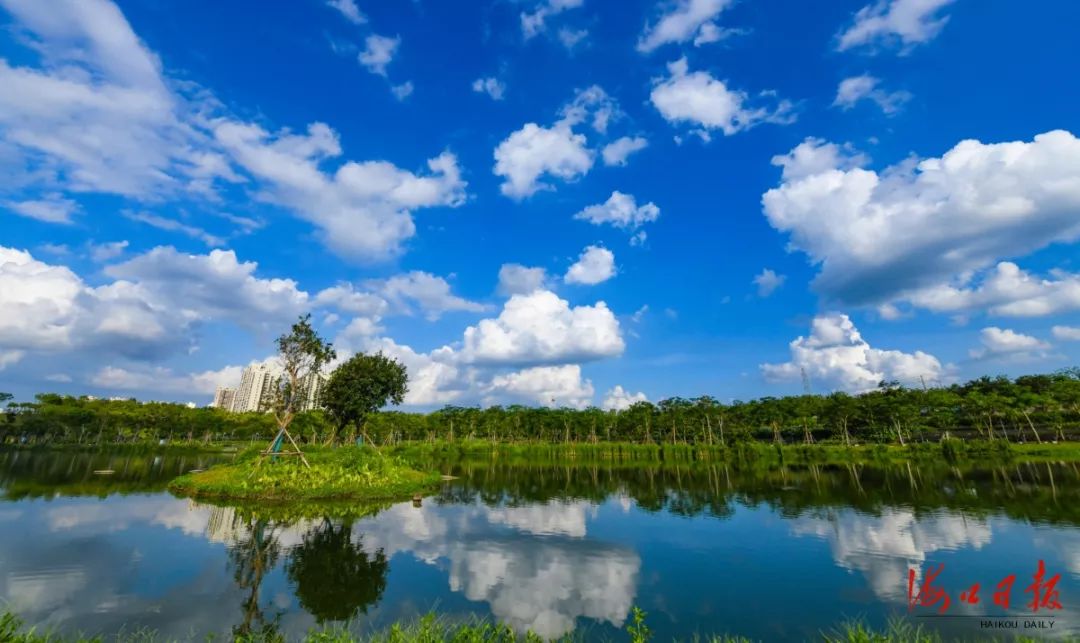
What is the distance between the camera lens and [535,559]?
64.2 feet

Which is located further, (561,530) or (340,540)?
(561,530)

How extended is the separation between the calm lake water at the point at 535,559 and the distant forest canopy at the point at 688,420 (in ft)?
187

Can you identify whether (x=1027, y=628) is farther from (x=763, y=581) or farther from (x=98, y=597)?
(x=98, y=597)

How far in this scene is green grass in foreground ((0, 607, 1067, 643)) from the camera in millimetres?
8086

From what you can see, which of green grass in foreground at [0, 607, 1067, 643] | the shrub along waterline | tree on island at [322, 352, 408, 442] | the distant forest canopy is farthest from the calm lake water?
the distant forest canopy

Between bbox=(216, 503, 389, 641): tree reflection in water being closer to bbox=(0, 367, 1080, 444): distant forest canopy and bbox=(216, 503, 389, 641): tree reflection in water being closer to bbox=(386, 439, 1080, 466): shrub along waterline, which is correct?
bbox=(386, 439, 1080, 466): shrub along waterline

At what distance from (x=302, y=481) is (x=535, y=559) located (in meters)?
18.9

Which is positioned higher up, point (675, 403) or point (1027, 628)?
point (675, 403)

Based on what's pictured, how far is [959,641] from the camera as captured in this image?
11.5 m

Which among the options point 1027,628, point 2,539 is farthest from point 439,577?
point 2,539

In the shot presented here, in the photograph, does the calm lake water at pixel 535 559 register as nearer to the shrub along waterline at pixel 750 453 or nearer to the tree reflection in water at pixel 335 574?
the tree reflection in water at pixel 335 574

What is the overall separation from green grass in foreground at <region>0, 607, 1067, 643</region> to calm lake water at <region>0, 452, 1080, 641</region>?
72 centimetres

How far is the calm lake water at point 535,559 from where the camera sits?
13445 millimetres

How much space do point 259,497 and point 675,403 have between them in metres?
93.4
